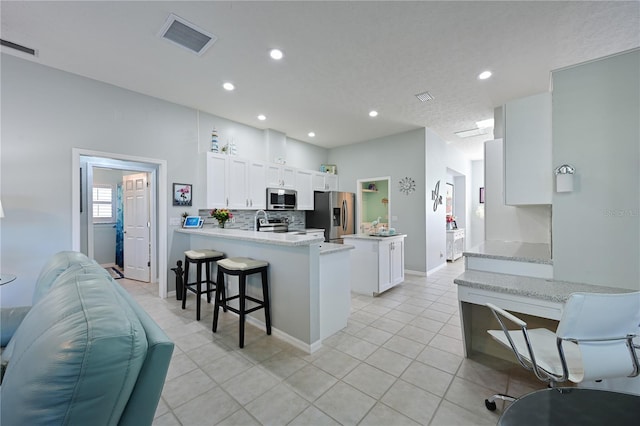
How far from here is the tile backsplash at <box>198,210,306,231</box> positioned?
4465mm

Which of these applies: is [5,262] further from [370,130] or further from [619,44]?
[619,44]

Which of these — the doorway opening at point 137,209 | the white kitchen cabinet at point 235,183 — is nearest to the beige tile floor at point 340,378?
the doorway opening at point 137,209

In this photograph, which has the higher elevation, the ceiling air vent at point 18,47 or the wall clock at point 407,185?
the ceiling air vent at point 18,47

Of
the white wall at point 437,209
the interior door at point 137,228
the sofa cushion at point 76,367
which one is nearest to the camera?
the sofa cushion at point 76,367

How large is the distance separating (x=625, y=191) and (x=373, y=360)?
2.18m

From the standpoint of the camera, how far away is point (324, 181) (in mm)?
6355

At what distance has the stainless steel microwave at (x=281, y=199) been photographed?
16.7ft

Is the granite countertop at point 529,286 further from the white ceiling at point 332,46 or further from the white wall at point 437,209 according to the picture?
the white wall at point 437,209

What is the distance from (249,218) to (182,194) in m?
1.37

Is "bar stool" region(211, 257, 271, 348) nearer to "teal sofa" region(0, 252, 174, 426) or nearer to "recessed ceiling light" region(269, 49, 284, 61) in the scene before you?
"teal sofa" region(0, 252, 174, 426)

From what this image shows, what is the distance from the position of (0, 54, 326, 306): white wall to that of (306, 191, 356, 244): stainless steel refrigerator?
3420mm

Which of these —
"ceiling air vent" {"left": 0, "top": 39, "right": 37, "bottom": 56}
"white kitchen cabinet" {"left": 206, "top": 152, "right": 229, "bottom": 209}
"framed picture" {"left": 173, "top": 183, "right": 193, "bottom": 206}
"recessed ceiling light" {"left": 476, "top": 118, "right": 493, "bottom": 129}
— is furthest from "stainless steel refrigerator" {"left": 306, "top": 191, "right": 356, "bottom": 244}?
"ceiling air vent" {"left": 0, "top": 39, "right": 37, "bottom": 56}

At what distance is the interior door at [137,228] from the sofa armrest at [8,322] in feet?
10.2

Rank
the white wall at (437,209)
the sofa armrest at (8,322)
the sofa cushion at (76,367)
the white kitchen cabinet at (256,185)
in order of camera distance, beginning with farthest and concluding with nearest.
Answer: the white wall at (437,209), the white kitchen cabinet at (256,185), the sofa armrest at (8,322), the sofa cushion at (76,367)
